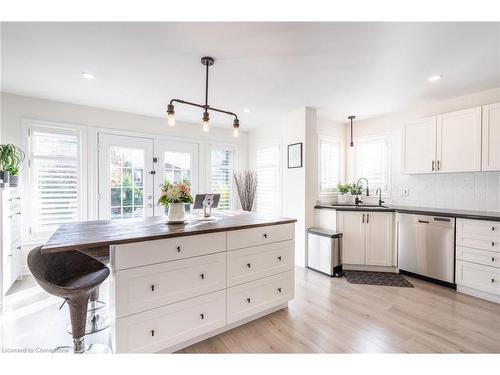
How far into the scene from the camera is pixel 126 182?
12.7 feet

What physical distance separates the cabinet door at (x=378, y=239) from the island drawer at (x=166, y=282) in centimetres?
248

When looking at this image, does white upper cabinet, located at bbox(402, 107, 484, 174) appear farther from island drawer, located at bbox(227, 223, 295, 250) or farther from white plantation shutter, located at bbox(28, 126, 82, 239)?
white plantation shutter, located at bbox(28, 126, 82, 239)

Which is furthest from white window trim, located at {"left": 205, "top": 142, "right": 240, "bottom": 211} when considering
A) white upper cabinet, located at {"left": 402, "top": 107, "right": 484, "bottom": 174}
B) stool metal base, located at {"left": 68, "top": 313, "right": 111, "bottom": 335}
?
white upper cabinet, located at {"left": 402, "top": 107, "right": 484, "bottom": 174}

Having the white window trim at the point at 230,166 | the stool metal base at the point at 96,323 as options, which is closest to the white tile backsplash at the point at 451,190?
the white window trim at the point at 230,166

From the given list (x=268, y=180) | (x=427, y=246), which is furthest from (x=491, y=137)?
(x=268, y=180)

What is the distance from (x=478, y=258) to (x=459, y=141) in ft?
4.71

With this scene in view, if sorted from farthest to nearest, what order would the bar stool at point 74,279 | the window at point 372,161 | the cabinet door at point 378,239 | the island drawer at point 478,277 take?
the window at point 372,161, the cabinet door at point 378,239, the island drawer at point 478,277, the bar stool at point 74,279

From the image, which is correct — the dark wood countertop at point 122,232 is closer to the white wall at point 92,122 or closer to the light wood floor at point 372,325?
the light wood floor at point 372,325

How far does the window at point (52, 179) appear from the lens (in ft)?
10.5

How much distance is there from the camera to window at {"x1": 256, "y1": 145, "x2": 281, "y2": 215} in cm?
449
